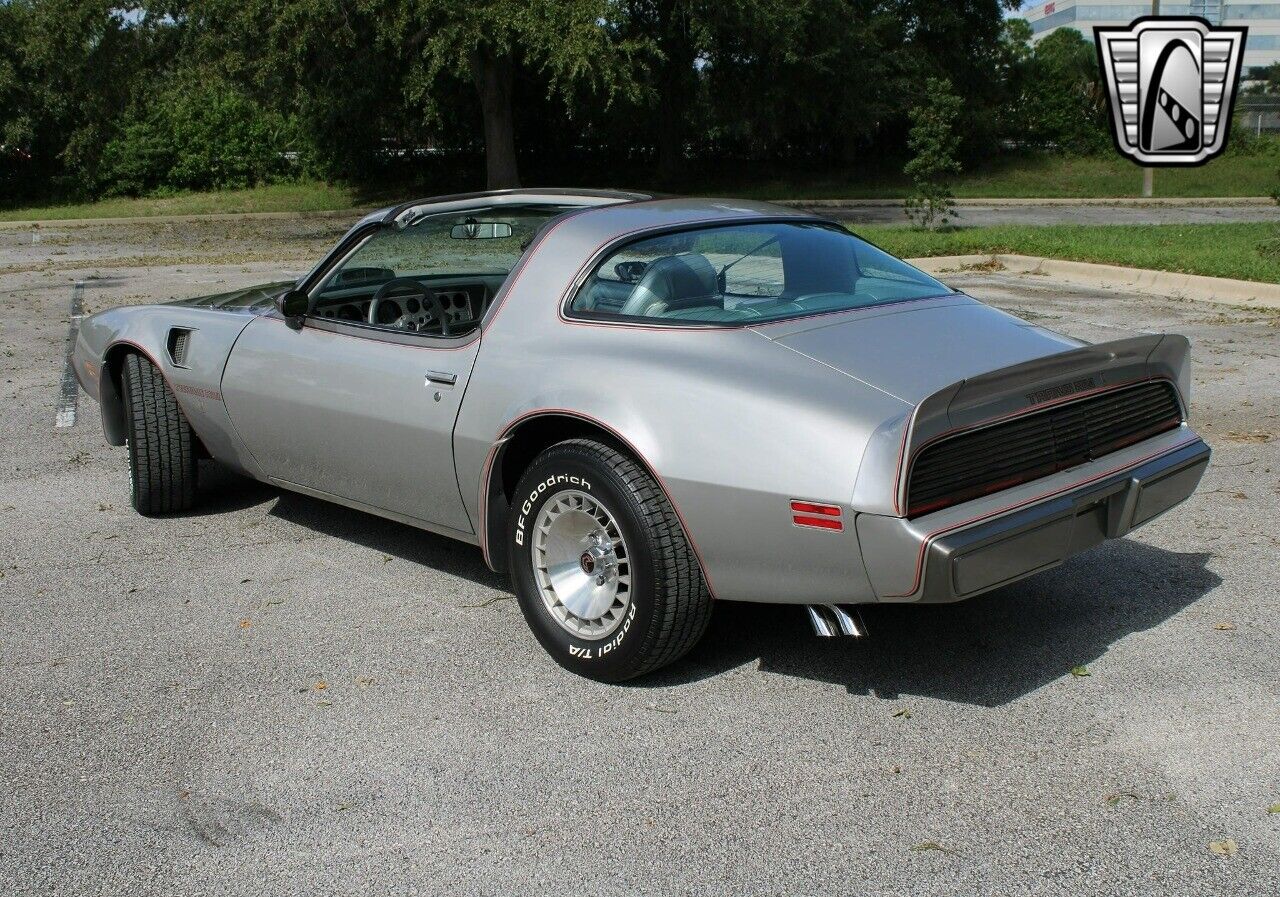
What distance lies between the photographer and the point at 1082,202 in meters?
30.3

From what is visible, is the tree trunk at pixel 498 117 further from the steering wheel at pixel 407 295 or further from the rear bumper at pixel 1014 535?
the rear bumper at pixel 1014 535

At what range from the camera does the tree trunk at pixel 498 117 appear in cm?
2941

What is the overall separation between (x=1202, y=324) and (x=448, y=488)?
28.1 feet

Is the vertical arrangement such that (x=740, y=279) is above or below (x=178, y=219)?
above

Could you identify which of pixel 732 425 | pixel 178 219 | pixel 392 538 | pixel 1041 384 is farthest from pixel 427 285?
pixel 178 219

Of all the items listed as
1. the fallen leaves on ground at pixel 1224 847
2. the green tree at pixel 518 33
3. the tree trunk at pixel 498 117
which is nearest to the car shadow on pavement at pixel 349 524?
the fallen leaves on ground at pixel 1224 847

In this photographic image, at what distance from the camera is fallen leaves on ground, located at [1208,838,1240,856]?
3047 millimetres

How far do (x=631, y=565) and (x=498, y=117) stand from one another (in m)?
27.8

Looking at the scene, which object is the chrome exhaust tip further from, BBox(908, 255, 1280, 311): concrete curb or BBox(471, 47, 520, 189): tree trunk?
BBox(471, 47, 520, 189): tree trunk

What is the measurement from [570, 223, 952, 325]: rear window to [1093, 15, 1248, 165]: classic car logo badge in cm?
1064

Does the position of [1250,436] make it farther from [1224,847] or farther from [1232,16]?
[1232,16]

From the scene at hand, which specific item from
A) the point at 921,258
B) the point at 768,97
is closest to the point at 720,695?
the point at 921,258

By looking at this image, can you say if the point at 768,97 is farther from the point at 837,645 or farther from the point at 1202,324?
the point at 837,645

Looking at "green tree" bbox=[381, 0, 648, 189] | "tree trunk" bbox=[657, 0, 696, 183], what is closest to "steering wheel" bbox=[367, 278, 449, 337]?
"green tree" bbox=[381, 0, 648, 189]
